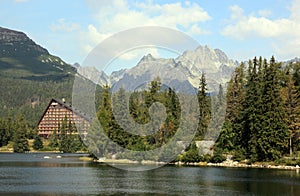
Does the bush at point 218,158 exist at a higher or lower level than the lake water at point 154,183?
higher

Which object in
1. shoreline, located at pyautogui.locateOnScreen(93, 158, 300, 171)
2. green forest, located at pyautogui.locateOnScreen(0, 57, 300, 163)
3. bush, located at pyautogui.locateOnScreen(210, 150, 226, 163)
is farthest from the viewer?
bush, located at pyautogui.locateOnScreen(210, 150, 226, 163)

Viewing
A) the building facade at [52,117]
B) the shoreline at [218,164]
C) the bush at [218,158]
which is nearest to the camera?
the shoreline at [218,164]

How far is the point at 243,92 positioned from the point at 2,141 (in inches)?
3544

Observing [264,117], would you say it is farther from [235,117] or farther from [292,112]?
[235,117]

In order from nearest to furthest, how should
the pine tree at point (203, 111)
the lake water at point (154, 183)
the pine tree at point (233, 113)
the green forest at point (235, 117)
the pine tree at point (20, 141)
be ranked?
the lake water at point (154, 183) → the green forest at point (235, 117) → the pine tree at point (233, 113) → the pine tree at point (203, 111) → the pine tree at point (20, 141)

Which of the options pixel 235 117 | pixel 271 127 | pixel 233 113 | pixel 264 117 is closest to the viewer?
pixel 271 127

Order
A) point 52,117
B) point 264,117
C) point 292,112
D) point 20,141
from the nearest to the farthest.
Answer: point 264,117 < point 292,112 < point 20,141 < point 52,117

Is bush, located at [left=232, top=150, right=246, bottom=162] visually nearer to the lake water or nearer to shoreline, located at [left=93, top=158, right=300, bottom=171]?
shoreline, located at [left=93, top=158, right=300, bottom=171]

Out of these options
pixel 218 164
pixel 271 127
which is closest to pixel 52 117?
pixel 218 164

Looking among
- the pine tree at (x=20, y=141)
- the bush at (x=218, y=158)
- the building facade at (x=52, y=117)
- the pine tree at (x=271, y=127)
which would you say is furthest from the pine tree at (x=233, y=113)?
the building facade at (x=52, y=117)

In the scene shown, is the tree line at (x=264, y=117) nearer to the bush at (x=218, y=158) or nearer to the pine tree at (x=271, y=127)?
the pine tree at (x=271, y=127)

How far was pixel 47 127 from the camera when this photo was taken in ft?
602

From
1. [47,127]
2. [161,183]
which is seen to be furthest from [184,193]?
[47,127]

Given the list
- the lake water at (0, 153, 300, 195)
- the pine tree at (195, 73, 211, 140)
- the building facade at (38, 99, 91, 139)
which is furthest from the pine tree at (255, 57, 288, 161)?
the building facade at (38, 99, 91, 139)
